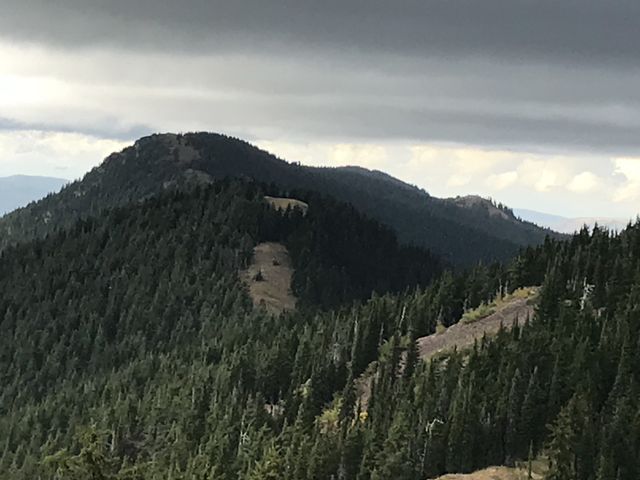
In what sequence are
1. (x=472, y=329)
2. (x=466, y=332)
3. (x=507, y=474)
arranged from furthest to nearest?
(x=472, y=329)
(x=466, y=332)
(x=507, y=474)

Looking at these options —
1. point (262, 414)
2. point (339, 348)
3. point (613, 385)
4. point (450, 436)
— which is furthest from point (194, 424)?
point (613, 385)

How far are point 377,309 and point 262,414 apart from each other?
5024 centimetres

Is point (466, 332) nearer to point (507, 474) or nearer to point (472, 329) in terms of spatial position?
point (472, 329)

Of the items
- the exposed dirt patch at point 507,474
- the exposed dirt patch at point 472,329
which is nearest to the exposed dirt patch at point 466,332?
the exposed dirt patch at point 472,329

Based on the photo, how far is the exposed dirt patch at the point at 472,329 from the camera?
544 feet

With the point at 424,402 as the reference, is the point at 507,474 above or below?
below

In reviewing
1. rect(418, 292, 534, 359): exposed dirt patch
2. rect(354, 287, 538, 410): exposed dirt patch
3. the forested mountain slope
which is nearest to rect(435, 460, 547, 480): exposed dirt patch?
the forested mountain slope

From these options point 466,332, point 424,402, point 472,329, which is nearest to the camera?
point 424,402

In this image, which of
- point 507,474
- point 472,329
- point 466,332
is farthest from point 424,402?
point 472,329

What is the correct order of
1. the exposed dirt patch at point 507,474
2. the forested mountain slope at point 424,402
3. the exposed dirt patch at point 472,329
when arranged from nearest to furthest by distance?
the exposed dirt patch at point 507,474, the forested mountain slope at point 424,402, the exposed dirt patch at point 472,329

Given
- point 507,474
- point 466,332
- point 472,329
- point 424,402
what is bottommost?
point 507,474

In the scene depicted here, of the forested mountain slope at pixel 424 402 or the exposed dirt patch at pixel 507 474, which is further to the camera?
the forested mountain slope at pixel 424 402

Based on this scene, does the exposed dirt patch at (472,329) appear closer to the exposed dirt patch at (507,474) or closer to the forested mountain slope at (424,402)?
the forested mountain slope at (424,402)

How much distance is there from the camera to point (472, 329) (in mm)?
173125
